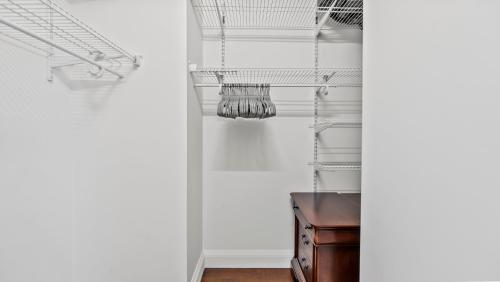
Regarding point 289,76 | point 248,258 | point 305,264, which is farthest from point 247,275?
point 289,76

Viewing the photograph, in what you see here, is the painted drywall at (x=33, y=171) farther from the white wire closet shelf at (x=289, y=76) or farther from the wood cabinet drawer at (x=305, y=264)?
the wood cabinet drawer at (x=305, y=264)

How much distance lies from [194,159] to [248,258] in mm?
1032

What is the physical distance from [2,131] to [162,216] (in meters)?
0.95

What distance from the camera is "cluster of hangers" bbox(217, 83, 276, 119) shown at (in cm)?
218

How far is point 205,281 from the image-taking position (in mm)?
2383

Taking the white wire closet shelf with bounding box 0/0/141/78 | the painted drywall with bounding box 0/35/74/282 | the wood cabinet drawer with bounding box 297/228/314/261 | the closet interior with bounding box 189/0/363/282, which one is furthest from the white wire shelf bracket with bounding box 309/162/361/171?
the painted drywall with bounding box 0/35/74/282

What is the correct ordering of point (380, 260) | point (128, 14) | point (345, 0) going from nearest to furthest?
point (380, 260) < point (128, 14) < point (345, 0)

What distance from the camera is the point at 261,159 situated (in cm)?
262

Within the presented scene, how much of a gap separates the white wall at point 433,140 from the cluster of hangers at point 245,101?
931 mm

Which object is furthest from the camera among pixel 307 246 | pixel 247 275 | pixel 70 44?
pixel 247 275

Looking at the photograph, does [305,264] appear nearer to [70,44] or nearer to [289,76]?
[289,76]

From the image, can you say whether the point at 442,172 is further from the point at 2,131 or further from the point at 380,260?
the point at 2,131

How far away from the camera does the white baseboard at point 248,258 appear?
2.62m

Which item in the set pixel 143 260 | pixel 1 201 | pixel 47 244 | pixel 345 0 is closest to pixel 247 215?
pixel 143 260
